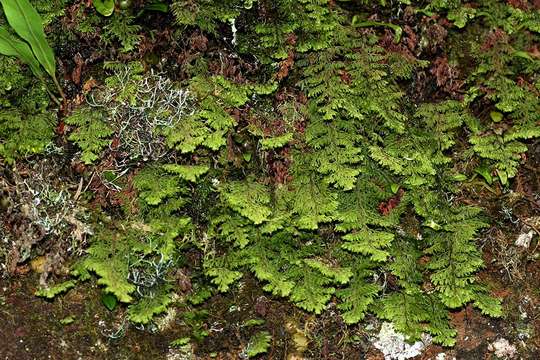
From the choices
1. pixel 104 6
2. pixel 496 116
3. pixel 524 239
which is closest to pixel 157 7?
pixel 104 6

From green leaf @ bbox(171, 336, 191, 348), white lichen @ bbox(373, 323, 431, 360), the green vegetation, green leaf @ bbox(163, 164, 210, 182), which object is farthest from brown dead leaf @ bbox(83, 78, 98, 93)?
white lichen @ bbox(373, 323, 431, 360)

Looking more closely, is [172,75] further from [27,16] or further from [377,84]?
[377,84]

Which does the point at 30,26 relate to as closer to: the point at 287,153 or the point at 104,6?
the point at 104,6

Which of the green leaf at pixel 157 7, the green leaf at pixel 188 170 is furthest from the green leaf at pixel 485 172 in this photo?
the green leaf at pixel 157 7

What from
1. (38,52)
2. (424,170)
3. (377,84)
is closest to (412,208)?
(424,170)

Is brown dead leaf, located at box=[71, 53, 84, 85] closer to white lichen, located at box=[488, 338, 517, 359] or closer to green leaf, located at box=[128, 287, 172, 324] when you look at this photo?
green leaf, located at box=[128, 287, 172, 324]

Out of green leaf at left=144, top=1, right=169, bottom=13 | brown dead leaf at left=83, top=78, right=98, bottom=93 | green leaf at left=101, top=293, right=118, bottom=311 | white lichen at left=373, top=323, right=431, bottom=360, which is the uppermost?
green leaf at left=144, top=1, right=169, bottom=13
